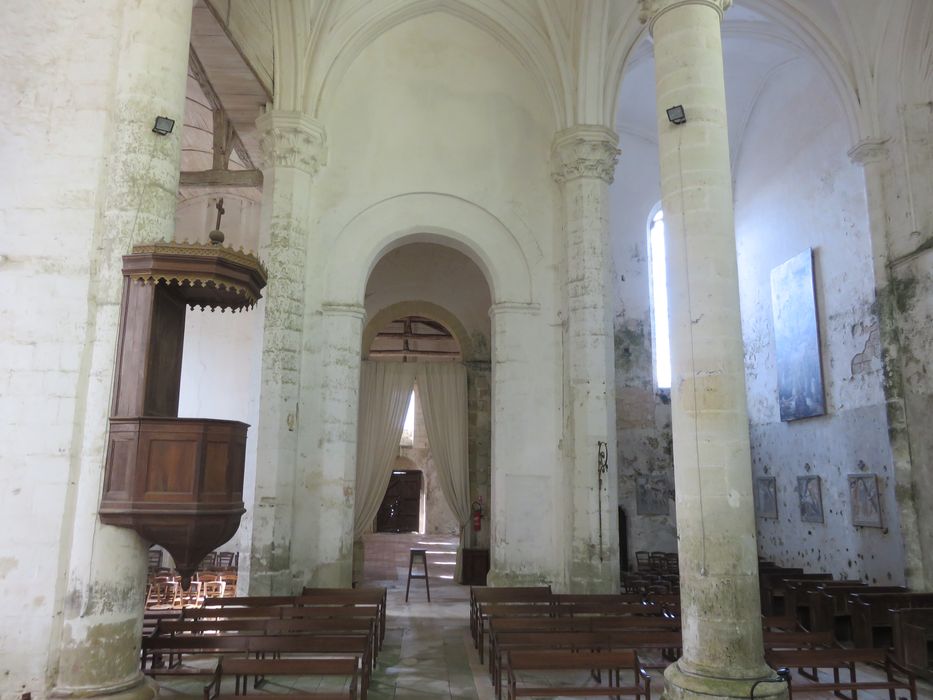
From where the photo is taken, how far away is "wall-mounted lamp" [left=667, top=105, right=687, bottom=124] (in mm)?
6402

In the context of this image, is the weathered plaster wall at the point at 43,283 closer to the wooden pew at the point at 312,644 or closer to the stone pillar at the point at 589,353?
the wooden pew at the point at 312,644

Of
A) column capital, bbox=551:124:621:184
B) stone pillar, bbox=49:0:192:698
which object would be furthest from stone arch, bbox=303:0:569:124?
stone pillar, bbox=49:0:192:698

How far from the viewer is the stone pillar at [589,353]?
9.87m

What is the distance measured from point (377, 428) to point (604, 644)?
8.22m

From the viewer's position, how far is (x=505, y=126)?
1144 centimetres

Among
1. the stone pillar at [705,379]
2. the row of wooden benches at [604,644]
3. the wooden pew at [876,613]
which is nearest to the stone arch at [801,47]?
the stone pillar at [705,379]

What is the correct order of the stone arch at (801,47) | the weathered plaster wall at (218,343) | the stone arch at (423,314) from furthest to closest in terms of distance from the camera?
the stone arch at (423,314), the weathered plaster wall at (218,343), the stone arch at (801,47)

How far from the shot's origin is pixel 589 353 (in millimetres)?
10219

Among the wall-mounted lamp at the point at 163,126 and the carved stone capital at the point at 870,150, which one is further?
the carved stone capital at the point at 870,150

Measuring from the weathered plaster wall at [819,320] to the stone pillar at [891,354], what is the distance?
1.93 ft

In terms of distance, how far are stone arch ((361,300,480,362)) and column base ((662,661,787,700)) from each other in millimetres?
9725

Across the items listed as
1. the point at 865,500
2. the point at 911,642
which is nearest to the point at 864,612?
the point at 911,642

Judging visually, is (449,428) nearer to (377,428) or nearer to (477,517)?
(377,428)

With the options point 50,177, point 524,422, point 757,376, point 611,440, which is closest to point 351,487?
point 524,422
